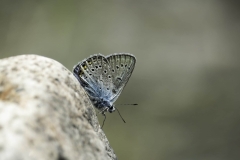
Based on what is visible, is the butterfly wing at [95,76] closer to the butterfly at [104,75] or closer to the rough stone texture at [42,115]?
the butterfly at [104,75]

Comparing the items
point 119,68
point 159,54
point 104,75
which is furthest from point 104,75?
point 159,54

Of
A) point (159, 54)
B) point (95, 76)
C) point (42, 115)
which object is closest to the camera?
point (42, 115)

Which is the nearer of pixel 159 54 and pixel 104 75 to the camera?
pixel 104 75

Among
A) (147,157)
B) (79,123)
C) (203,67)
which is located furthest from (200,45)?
(79,123)

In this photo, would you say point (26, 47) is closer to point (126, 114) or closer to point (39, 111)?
point (126, 114)

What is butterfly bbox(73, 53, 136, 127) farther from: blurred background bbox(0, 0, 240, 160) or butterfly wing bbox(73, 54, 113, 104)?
blurred background bbox(0, 0, 240, 160)

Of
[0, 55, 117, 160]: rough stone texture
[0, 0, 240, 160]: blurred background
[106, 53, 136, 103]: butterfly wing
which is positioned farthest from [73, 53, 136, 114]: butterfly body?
[0, 0, 240, 160]: blurred background

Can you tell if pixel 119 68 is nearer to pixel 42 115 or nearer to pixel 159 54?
pixel 42 115

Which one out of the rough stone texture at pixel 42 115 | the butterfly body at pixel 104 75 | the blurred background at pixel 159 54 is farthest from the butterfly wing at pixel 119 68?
the blurred background at pixel 159 54
